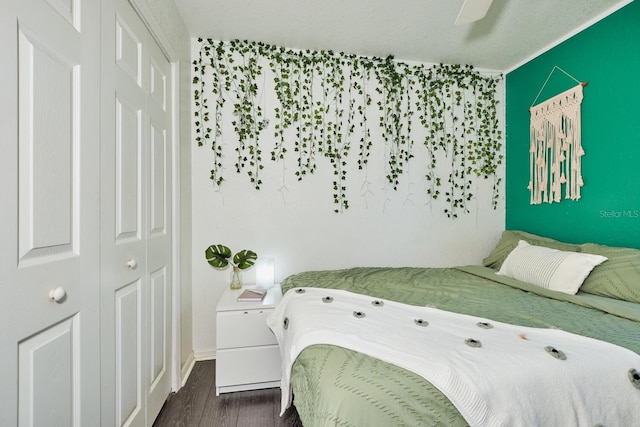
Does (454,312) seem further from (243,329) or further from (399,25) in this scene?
(399,25)

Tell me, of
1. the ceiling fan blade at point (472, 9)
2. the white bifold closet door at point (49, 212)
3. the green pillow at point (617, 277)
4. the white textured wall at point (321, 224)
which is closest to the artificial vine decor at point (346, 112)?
the white textured wall at point (321, 224)

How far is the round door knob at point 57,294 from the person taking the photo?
33.7 inches

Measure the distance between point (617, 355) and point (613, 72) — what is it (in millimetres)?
1915

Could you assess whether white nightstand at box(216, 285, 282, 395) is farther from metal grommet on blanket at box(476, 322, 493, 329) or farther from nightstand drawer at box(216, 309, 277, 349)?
metal grommet on blanket at box(476, 322, 493, 329)

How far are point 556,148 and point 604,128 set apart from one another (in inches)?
12.9

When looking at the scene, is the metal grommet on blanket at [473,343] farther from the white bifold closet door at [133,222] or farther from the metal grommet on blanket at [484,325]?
the white bifold closet door at [133,222]

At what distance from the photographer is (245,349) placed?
1911 mm

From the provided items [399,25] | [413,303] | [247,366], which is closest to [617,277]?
[413,303]

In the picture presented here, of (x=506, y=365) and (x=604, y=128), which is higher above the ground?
(x=604, y=128)

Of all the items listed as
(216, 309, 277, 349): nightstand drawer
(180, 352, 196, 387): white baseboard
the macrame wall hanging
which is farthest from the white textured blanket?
the macrame wall hanging

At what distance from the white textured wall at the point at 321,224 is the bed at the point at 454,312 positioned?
32 centimetres

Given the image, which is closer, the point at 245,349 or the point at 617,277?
the point at 617,277

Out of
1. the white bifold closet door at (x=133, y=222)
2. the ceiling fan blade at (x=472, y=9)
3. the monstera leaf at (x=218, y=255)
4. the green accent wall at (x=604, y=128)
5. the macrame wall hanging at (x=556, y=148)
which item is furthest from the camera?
the monstera leaf at (x=218, y=255)

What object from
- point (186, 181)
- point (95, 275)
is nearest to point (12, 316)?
point (95, 275)
